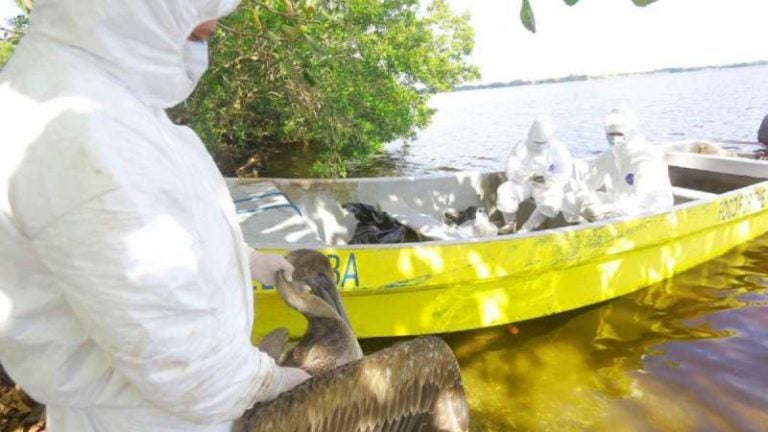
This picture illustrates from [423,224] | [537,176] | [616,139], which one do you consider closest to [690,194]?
[616,139]

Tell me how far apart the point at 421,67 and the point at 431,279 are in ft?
20.9

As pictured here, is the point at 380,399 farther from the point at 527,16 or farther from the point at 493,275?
the point at 493,275

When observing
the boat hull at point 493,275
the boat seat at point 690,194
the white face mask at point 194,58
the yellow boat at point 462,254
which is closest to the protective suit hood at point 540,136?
the yellow boat at point 462,254

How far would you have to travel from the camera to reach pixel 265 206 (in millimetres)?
5062

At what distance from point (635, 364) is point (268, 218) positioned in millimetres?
3474

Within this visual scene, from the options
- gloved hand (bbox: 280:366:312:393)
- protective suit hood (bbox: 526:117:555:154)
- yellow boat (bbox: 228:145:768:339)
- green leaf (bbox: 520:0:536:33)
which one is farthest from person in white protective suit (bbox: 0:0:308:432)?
protective suit hood (bbox: 526:117:555:154)

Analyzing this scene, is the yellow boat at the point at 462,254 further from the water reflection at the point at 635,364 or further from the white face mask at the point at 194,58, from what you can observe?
the white face mask at the point at 194,58

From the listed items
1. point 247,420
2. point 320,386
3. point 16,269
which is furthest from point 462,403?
point 16,269

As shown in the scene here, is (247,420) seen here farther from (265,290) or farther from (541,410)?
(541,410)

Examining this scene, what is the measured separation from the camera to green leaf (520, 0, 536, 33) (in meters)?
1.48

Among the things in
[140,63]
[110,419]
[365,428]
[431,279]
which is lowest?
[431,279]

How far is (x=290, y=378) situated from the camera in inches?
50.6

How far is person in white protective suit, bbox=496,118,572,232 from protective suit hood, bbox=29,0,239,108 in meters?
5.37

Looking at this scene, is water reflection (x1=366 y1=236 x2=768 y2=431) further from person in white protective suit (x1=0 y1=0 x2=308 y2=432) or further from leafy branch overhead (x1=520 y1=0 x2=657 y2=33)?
person in white protective suit (x1=0 y1=0 x2=308 y2=432)
